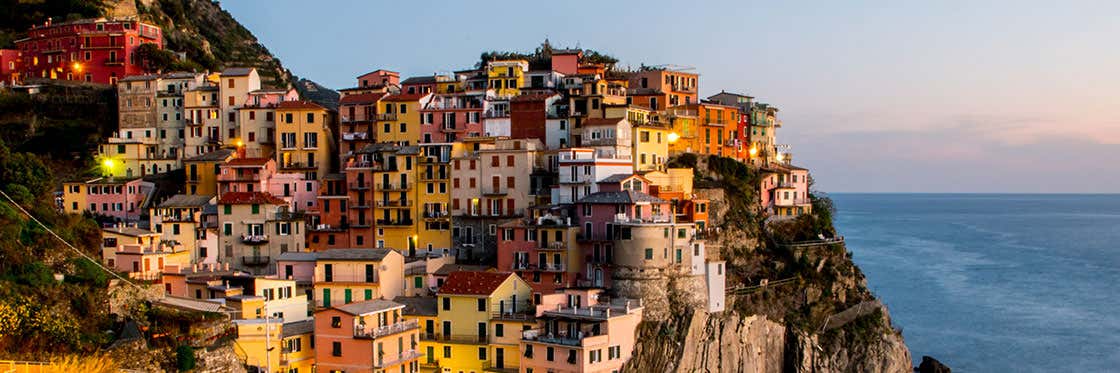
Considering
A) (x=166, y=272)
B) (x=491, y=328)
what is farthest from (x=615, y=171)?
(x=166, y=272)

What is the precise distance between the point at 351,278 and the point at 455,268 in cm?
524

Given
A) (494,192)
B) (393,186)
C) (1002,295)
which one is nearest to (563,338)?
(494,192)

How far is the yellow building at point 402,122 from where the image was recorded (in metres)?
58.7

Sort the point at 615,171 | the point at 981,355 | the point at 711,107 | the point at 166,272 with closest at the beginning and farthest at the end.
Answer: the point at 166,272 < the point at 615,171 < the point at 711,107 < the point at 981,355

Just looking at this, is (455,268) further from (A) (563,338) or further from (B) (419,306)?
(A) (563,338)

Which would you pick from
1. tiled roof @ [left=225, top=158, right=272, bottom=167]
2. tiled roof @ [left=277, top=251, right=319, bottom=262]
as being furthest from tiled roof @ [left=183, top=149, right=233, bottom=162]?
tiled roof @ [left=277, top=251, right=319, bottom=262]

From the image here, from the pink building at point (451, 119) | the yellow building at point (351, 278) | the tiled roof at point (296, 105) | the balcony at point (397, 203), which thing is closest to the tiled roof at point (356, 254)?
the yellow building at point (351, 278)

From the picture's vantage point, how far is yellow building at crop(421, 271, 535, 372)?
4388 cm

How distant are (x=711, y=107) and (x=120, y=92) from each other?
35692mm

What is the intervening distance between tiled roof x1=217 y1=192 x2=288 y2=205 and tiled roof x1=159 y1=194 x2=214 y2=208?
4.41 feet

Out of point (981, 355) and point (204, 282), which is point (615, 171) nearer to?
point (204, 282)

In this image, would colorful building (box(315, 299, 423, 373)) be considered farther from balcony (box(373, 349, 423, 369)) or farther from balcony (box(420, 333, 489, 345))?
balcony (box(420, 333, 489, 345))

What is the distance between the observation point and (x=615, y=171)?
51.5 m

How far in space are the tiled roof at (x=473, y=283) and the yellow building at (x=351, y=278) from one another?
347cm
